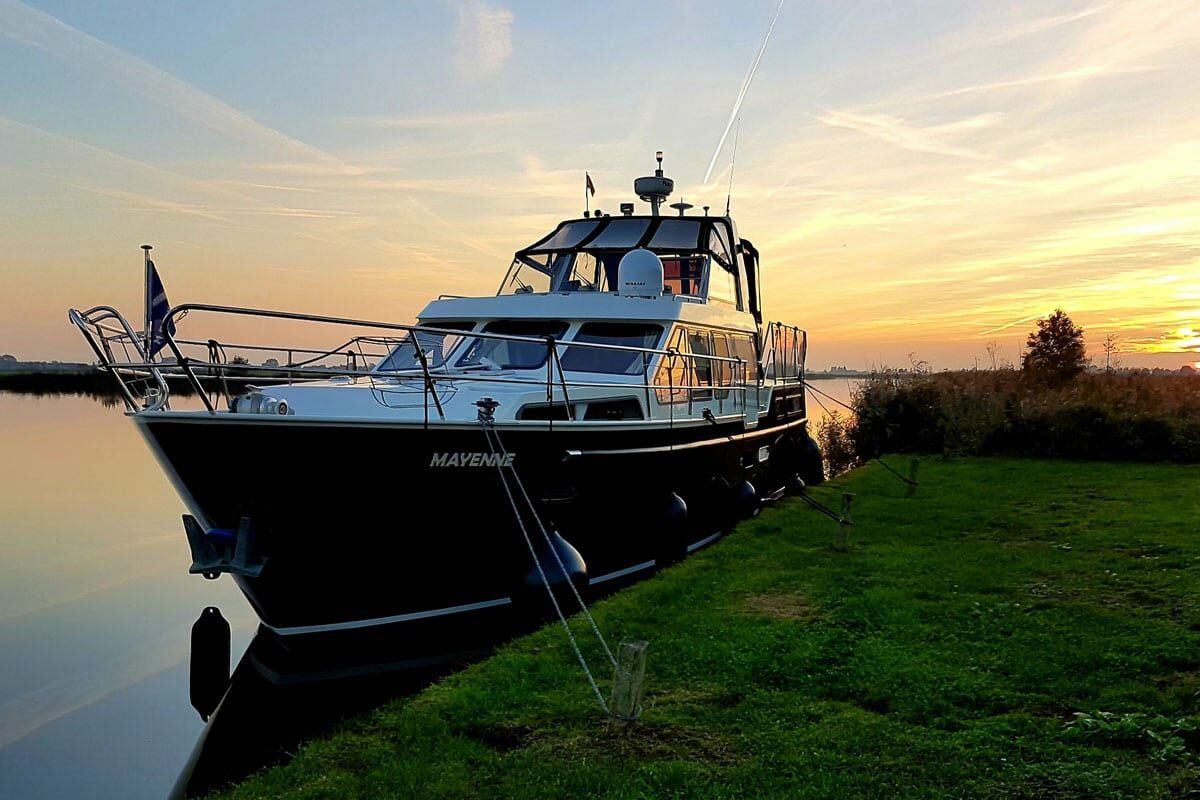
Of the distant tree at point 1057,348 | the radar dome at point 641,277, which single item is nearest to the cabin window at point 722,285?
the radar dome at point 641,277

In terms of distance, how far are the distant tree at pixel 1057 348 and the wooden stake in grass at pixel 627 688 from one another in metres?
29.2

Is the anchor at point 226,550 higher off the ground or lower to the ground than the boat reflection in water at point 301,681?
higher

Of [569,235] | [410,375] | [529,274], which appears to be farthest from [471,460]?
[569,235]

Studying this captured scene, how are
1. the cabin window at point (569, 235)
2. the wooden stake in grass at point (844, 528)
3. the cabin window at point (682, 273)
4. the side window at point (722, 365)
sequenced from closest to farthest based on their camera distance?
the wooden stake in grass at point (844, 528) < the side window at point (722, 365) < the cabin window at point (682, 273) < the cabin window at point (569, 235)

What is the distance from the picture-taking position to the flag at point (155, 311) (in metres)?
7.02

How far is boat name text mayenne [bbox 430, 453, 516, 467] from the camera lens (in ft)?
24.3

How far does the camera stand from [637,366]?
10.4m

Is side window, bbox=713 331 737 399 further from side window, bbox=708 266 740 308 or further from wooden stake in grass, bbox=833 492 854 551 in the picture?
wooden stake in grass, bbox=833 492 854 551

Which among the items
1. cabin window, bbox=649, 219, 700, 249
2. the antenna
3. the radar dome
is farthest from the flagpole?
the antenna

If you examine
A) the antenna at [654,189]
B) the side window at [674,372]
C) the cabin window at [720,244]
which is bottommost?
the side window at [674,372]

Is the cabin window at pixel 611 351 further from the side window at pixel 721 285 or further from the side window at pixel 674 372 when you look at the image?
the side window at pixel 721 285

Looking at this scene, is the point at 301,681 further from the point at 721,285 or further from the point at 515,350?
the point at 721,285

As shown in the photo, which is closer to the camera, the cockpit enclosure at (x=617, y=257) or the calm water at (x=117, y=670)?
the calm water at (x=117, y=670)

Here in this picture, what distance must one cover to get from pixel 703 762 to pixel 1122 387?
2250cm
